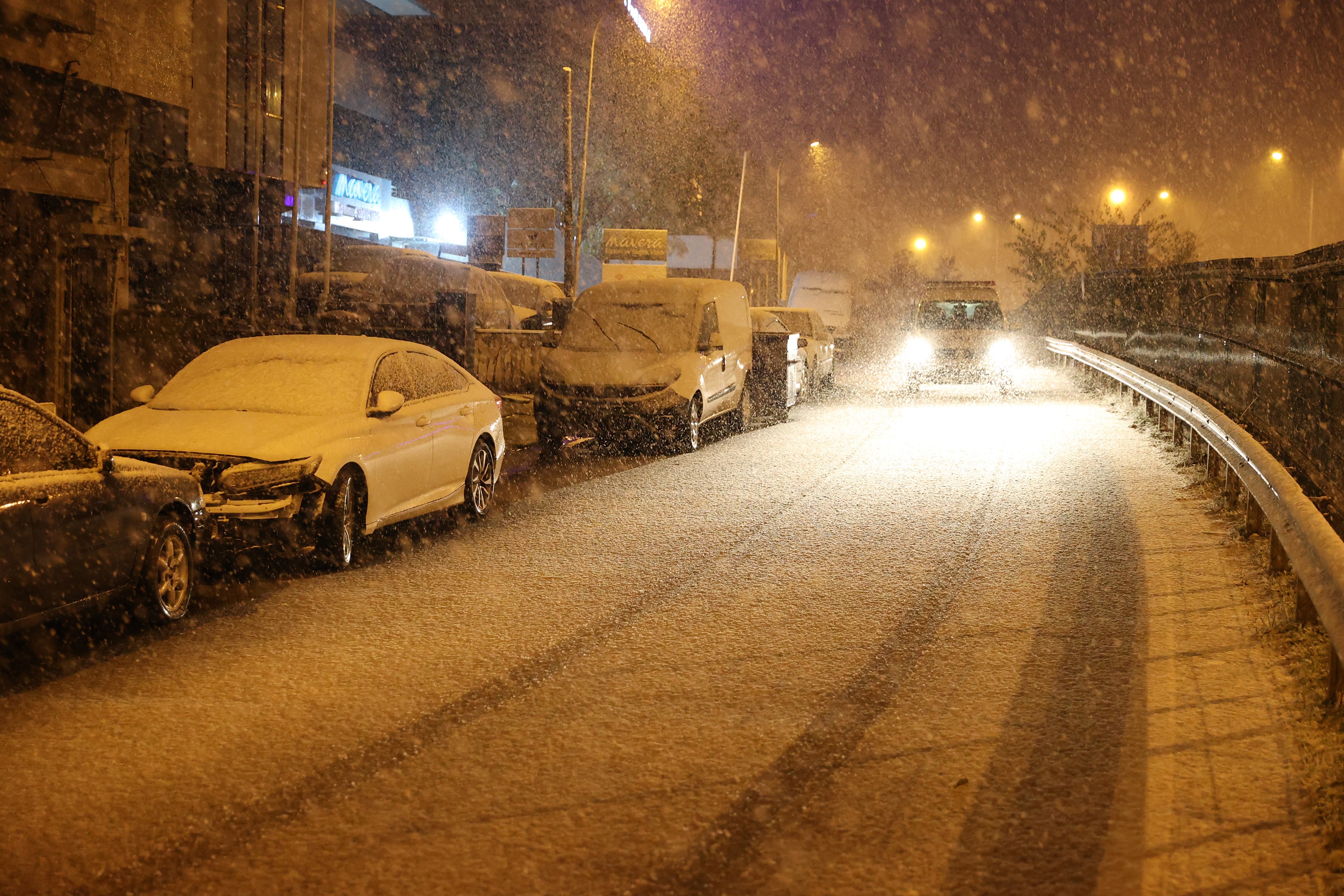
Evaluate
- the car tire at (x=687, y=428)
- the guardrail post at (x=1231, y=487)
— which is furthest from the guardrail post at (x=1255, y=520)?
the car tire at (x=687, y=428)

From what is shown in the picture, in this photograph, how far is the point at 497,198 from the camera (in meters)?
52.9

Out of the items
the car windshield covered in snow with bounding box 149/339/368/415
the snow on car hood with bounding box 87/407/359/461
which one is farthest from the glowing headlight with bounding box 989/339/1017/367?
the snow on car hood with bounding box 87/407/359/461

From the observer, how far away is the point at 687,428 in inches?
603

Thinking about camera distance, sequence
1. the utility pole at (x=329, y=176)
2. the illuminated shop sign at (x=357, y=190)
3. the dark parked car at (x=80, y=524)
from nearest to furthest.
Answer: the dark parked car at (x=80, y=524) < the utility pole at (x=329, y=176) < the illuminated shop sign at (x=357, y=190)

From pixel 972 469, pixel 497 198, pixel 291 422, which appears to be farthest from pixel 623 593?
pixel 497 198

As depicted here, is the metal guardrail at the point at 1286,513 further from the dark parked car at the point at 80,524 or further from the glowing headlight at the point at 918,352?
the glowing headlight at the point at 918,352

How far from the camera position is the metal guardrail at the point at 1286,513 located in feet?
16.4

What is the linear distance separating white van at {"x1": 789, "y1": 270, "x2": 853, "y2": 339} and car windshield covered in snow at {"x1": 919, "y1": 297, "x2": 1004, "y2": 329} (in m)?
24.8

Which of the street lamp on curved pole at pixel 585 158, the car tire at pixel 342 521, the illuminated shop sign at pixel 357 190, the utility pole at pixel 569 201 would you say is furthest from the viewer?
the illuminated shop sign at pixel 357 190

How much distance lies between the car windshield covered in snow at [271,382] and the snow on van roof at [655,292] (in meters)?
7.49

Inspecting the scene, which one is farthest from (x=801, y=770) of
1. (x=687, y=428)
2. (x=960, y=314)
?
(x=960, y=314)

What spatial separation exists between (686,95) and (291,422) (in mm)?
46983

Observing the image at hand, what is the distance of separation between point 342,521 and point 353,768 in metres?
3.75

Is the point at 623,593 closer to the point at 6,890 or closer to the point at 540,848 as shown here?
the point at 540,848
